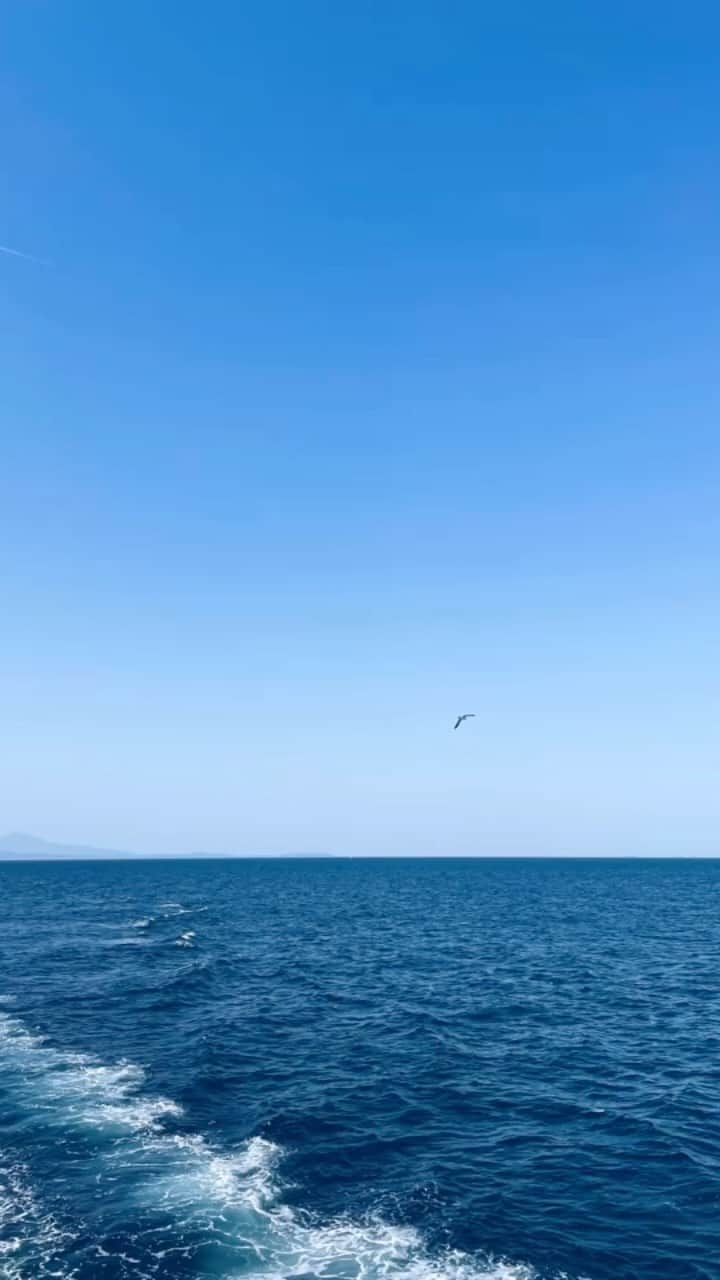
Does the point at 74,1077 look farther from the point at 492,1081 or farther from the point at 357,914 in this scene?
the point at 357,914

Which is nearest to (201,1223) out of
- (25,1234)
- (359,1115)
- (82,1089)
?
(25,1234)

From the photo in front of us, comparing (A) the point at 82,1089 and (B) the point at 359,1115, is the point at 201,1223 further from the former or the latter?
(A) the point at 82,1089

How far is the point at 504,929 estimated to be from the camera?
107375 millimetres

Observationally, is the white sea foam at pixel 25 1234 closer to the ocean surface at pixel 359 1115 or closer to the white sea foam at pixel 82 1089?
the ocean surface at pixel 359 1115

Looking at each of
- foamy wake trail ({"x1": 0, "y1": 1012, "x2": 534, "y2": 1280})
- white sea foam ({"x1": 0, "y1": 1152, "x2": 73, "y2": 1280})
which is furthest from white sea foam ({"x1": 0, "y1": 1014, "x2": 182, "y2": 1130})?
white sea foam ({"x1": 0, "y1": 1152, "x2": 73, "y2": 1280})

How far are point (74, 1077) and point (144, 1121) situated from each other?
875 centimetres

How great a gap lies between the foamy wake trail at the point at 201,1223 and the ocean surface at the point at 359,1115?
10 centimetres

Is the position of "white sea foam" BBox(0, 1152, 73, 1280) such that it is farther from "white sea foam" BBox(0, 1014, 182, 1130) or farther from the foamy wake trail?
"white sea foam" BBox(0, 1014, 182, 1130)

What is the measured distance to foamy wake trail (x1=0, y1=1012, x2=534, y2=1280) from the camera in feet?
82.6

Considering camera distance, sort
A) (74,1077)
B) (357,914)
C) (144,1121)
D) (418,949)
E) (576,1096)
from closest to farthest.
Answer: (144,1121), (576,1096), (74,1077), (418,949), (357,914)

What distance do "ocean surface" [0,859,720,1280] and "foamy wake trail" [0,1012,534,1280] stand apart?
102mm

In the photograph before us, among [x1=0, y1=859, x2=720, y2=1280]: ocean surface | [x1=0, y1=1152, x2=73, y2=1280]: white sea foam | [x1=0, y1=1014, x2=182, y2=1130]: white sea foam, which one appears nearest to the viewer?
[x1=0, y1=1152, x2=73, y2=1280]: white sea foam

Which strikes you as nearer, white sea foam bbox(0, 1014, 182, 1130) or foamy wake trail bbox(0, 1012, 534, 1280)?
foamy wake trail bbox(0, 1012, 534, 1280)

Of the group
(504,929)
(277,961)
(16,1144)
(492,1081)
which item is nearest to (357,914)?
(504,929)
